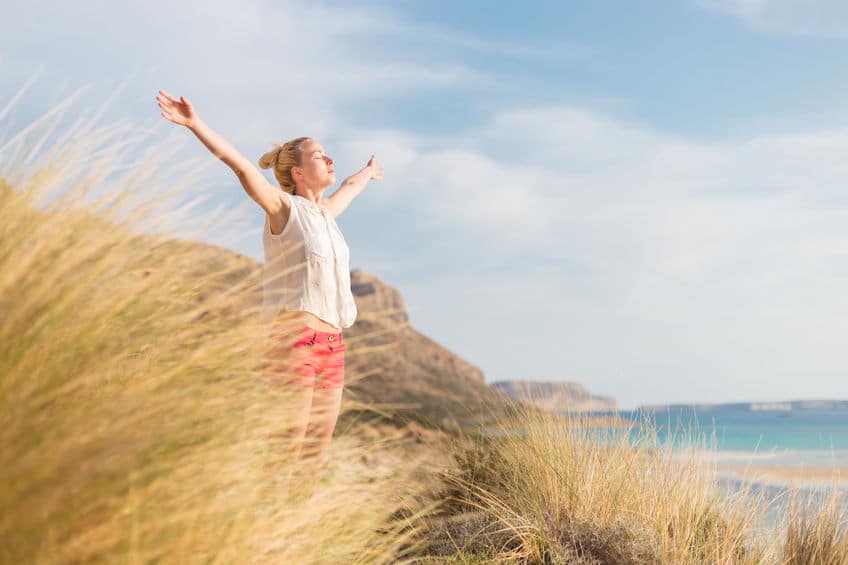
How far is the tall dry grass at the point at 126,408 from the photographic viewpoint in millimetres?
1895

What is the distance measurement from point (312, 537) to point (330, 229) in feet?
5.20

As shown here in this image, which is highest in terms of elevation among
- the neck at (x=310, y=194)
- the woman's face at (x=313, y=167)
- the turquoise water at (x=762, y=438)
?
the woman's face at (x=313, y=167)

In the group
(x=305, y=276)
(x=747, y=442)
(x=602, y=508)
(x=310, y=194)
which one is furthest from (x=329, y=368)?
(x=747, y=442)

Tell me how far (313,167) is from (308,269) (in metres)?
0.63

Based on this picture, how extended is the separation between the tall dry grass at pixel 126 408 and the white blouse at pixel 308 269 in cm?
53

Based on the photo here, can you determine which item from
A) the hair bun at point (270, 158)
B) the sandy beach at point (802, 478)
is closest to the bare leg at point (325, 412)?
the hair bun at point (270, 158)

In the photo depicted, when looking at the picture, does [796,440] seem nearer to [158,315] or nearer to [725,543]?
[725,543]

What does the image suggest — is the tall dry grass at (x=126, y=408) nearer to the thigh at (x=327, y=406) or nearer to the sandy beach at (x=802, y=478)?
the thigh at (x=327, y=406)

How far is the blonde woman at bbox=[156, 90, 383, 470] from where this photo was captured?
3.47m

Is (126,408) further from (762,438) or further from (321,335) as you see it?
(762,438)

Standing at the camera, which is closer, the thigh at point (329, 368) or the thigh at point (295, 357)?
the thigh at point (295, 357)

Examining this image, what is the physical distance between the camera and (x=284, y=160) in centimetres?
420

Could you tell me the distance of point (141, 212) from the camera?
2.88 m

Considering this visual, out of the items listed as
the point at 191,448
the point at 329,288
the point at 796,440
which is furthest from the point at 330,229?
the point at 796,440
